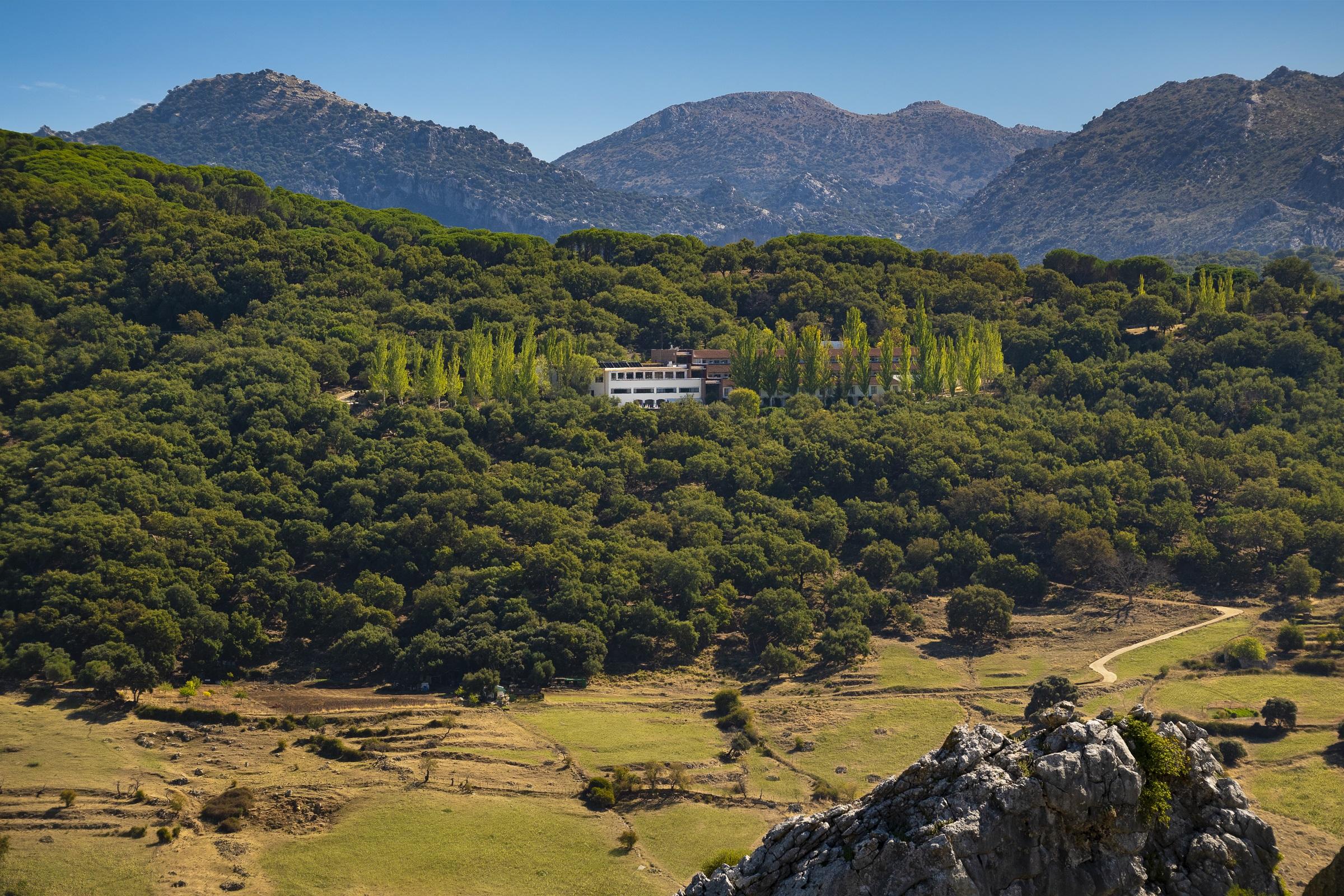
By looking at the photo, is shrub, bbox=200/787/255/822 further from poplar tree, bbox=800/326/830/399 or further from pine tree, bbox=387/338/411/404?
poplar tree, bbox=800/326/830/399

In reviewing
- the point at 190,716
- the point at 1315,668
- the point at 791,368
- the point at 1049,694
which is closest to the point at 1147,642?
the point at 1315,668

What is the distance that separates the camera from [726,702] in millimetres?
51844

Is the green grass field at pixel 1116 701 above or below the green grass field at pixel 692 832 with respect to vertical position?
above

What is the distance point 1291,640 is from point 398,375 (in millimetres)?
52020

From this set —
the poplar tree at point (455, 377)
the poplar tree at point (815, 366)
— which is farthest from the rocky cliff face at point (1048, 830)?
the poplar tree at point (815, 366)

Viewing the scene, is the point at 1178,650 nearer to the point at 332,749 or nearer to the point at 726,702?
the point at 726,702

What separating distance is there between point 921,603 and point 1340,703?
67.6 feet

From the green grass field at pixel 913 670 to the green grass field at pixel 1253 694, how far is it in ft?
27.2

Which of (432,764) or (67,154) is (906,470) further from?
(67,154)

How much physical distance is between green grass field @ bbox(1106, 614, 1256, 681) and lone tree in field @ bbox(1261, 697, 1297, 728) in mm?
6922

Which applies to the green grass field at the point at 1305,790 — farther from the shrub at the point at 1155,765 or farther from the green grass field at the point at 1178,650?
the shrub at the point at 1155,765

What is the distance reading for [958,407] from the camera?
84.7 metres

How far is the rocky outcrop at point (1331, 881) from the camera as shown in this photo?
13328 mm

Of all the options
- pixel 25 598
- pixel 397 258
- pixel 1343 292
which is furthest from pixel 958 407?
pixel 25 598
